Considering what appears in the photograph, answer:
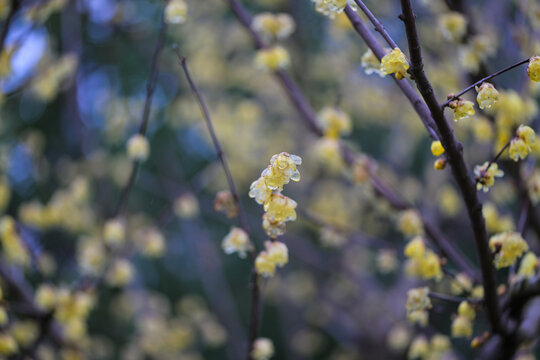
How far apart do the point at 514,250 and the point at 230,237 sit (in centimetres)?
90

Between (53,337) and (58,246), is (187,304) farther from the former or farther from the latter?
(58,246)

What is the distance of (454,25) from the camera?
6.50 ft

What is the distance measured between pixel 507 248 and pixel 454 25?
3.67 ft

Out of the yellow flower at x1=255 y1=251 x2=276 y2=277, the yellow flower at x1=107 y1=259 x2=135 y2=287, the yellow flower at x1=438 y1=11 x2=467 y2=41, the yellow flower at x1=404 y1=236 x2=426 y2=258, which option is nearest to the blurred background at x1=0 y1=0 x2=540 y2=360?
the yellow flower at x1=107 y1=259 x2=135 y2=287

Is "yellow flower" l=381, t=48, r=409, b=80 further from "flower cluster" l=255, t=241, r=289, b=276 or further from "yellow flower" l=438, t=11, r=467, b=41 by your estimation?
"yellow flower" l=438, t=11, r=467, b=41

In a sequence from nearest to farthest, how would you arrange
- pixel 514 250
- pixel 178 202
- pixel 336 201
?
pixel 514 250 → pixel 178 202 → pixel 336 201

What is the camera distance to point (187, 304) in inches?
152

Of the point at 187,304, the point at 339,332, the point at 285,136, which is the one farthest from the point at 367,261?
the point at 187,304

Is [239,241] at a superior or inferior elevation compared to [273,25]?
inferior

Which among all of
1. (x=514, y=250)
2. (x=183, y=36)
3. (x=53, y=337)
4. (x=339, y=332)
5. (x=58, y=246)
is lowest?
(x=339, y=332)

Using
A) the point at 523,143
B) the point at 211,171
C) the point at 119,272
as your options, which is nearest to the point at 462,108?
the point at 523,143

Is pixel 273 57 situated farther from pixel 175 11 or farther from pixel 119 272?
pixel 119 272

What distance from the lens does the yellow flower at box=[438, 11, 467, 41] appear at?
198cm

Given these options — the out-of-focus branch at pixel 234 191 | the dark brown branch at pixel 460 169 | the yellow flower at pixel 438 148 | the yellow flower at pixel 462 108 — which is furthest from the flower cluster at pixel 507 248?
the out-of-focus branch at pixel 234 191
